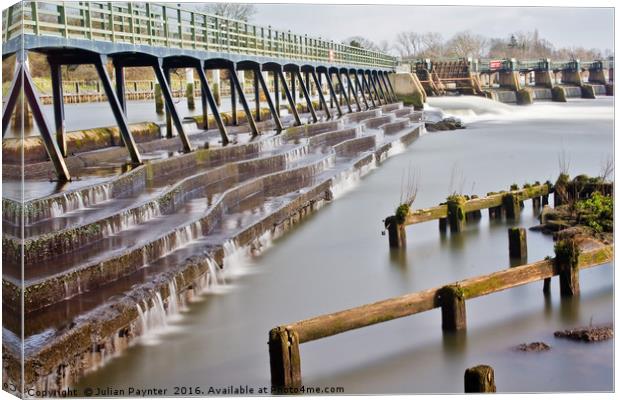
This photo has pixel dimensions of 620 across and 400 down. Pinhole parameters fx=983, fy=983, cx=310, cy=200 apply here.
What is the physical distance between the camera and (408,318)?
35.3ft

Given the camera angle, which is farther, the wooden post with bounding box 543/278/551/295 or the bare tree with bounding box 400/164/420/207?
the bare tree with bounding box 400/164/420/207

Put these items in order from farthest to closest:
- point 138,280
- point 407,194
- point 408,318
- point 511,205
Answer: point 407,194, point 511,205, point 138,280, point 408,318

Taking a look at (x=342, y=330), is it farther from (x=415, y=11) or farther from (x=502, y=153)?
(x=502, y=153)

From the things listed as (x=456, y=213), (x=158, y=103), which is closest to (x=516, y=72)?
(x=456, y=213)

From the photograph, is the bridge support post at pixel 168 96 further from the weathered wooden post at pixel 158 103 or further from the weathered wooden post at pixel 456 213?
the weathered wooden post at pixel 158 103

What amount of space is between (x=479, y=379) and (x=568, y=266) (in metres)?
→ 3.60

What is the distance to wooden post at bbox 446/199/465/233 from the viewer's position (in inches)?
574

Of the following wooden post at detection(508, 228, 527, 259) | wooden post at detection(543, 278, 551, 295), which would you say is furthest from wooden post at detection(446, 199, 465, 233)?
wooden post at detection(543, 278, 551, 295)

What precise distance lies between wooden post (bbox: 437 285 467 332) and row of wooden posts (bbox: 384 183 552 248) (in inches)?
135

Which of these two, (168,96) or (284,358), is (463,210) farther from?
(168,96)

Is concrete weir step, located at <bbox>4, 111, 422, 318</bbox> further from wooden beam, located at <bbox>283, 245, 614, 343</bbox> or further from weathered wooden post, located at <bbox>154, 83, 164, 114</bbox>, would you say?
weathered wooden post, located at <bbox>154, 83, 164, 114</bbox>

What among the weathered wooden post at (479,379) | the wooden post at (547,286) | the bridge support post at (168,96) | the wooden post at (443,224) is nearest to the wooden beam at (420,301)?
the wooden post at (547,286)

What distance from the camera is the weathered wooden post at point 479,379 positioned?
827cm

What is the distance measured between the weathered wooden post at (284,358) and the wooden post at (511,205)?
7.07 meters
